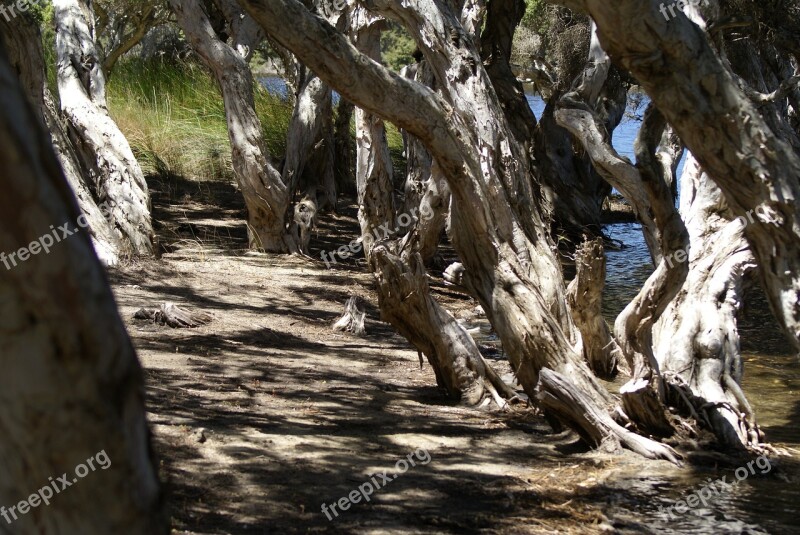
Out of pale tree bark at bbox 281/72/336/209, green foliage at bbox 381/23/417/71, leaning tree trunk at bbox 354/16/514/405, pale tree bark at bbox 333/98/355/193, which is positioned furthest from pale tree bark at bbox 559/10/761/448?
green foliage at bbox 381/23/417/71

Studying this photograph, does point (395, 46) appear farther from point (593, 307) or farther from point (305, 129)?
point (593, 307)

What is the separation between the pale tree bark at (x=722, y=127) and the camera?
3311 millimetres

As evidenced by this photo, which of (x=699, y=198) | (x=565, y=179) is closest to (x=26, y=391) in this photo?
(x=699, y=198)

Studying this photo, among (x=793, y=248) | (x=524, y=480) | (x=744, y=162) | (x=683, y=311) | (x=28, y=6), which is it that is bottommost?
(x=524, y=480)

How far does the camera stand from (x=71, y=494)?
4.99 feet

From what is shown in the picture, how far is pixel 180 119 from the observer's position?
50.8 feet

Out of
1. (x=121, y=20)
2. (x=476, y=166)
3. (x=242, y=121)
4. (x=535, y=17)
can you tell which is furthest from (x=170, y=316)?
(x=535, y=17)

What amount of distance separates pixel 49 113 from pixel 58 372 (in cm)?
898

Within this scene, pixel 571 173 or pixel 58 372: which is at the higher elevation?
pixel 571 173

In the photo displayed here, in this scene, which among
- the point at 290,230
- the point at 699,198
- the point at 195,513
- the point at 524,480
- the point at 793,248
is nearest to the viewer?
the point at 793,248

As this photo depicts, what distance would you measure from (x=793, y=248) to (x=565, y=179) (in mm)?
12002

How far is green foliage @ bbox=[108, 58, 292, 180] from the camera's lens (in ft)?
49.0

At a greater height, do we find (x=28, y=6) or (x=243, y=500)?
(x=28, y=6)

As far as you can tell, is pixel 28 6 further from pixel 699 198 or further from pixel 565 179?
pixel 565 179
